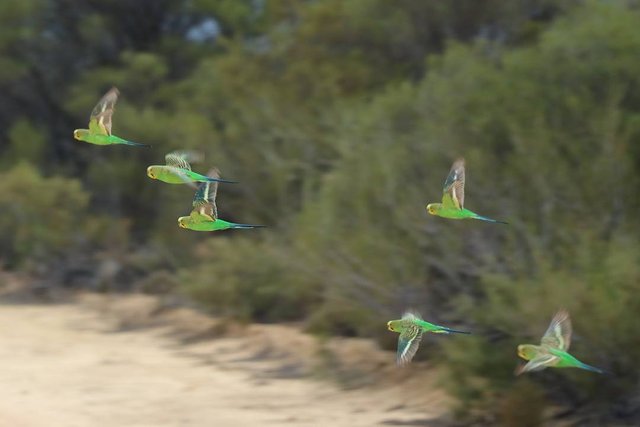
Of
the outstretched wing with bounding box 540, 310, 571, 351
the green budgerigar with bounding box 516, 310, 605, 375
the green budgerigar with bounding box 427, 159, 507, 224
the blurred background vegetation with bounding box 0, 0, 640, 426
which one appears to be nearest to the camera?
the green budgerigar with bounding box 427, 159, 507, 224

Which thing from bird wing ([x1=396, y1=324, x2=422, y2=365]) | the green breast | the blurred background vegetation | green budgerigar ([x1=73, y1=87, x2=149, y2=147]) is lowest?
bird wing ([x1=396, y1=324, x2=422, y2=365])

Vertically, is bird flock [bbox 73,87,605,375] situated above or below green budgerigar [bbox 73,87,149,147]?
below

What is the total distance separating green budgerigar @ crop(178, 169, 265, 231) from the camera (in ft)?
16.1

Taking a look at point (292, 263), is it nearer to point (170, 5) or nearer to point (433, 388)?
point (433, 388)

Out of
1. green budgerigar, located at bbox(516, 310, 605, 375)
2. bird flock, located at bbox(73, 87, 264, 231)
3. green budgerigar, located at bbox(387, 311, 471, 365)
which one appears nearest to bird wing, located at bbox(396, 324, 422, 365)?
green budgerigar, located at bbox(387, 311, 471, 365)

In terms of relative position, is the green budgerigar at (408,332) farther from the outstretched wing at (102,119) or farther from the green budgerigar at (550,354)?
the outstretched wing at (102,119)

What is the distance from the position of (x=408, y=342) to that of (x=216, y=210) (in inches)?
45.6

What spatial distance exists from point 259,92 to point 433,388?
7.41 m

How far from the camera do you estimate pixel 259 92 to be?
16.2 m

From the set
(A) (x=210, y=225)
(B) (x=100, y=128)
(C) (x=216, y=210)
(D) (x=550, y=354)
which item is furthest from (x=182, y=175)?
(D) (x=550, y=354)

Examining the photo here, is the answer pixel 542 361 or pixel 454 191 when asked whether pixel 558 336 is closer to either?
pixel 542 361

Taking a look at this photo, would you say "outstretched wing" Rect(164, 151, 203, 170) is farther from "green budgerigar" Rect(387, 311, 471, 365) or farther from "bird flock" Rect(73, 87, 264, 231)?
"green budgerigar" Rect(387, 311, 471, 365)

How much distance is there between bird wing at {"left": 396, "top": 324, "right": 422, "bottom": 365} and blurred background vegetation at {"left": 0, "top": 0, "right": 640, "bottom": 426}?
125 inches

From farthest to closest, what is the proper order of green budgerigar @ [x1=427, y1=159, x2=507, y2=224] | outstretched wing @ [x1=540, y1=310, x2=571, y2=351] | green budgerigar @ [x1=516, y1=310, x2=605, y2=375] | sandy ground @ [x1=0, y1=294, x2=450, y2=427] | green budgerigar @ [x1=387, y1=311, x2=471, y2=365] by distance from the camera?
sandy ground @ [x1=0, y1=294, x2=450, y2=427] → outstretched wing @ [x1=540, y1=310, x2=571, y2=351] → green budgerigar @ [x1=387, y1=311, x2=471, y2=365] → green budgerigar @ [x1=516, y1=310, x2=605, y2=375] → green budgerigar @ [x1=427, y1=159, x2=507, y2=224]
